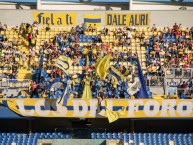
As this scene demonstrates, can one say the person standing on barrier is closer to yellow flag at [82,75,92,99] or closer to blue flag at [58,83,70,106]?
blue flag at [58,83,70,106]

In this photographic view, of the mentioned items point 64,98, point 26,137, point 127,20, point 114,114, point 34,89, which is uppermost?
point 127,20

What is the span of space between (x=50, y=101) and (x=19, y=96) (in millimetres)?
2487

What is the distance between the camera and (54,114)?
76.4 feet

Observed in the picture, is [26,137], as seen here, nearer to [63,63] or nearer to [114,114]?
[63,63]

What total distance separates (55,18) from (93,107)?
10.3 metres

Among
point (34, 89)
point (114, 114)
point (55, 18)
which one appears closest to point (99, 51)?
point (55, 18)

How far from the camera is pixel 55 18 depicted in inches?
1257

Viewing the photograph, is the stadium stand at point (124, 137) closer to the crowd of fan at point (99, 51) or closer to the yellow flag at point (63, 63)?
the crowd of fan at point (99, 51)

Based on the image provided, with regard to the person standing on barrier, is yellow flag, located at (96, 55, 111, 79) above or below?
above

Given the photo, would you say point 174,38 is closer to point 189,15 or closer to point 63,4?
point 189,15

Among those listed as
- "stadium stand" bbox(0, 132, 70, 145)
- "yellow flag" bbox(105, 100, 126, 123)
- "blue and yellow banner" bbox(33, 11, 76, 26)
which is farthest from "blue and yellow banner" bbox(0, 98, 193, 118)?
"blue and yellow banner" bbox(33, 11, 76, 26)

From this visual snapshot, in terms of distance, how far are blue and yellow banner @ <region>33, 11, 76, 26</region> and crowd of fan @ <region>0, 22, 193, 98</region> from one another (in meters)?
0.79

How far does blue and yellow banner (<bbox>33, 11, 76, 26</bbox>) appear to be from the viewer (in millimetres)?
31906

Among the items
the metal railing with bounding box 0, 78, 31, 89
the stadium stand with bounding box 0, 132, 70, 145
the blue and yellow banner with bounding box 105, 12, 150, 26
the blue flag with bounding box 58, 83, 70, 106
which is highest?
the blue and yellow banner with bounding box 105, 12, 150, 26
